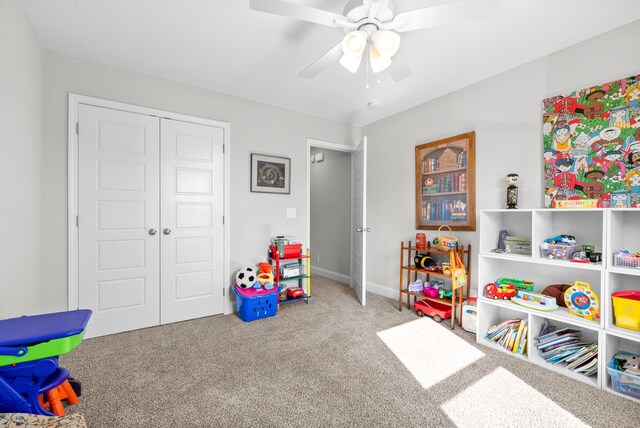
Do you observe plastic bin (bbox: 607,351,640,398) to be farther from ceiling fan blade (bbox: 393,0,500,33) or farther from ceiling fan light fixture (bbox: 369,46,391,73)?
ceiling fan light fixture (bbox: 369,46,391,73)

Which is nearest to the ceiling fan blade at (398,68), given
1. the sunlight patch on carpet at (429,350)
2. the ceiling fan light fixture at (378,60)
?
the ceiling fan light fixture at (378,60)

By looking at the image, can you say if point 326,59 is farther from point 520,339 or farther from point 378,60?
point 520,339

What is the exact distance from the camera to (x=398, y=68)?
197 cm

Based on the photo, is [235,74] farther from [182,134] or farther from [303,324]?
[303,324]

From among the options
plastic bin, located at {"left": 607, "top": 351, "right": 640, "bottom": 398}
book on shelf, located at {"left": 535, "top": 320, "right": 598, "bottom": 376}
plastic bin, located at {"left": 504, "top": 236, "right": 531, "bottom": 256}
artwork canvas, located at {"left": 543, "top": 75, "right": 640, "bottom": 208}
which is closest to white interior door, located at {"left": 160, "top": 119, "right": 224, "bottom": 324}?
plastic bin, located at {"left": 504, "top": 236, "right": 531, "bottom": 256}

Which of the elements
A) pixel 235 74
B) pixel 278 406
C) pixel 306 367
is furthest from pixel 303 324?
pixel 235 74

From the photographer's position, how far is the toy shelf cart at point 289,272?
10.8ft

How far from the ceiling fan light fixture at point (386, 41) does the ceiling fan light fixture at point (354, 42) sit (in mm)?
67

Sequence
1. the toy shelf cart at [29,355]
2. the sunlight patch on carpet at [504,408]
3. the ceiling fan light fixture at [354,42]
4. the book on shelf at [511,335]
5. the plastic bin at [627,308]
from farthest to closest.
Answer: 1. the book on shelf at [511,335]
2. the plastic bin at [627,308]
3. the ceiling fan light fixture at [354,42]
4. the sunlight patch on carpet at [504,408]
5. the toy shelf cart at [29,355]

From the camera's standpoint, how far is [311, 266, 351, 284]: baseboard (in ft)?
14.8

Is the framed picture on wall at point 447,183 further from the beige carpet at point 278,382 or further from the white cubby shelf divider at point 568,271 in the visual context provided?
the beige carpet at point 278,382

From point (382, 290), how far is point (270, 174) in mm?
2039

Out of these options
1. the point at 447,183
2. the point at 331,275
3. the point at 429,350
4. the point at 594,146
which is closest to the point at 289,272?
the point at 331,275

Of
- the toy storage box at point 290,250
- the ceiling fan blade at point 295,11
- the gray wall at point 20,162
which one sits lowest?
the toy storage box at point 290,250
